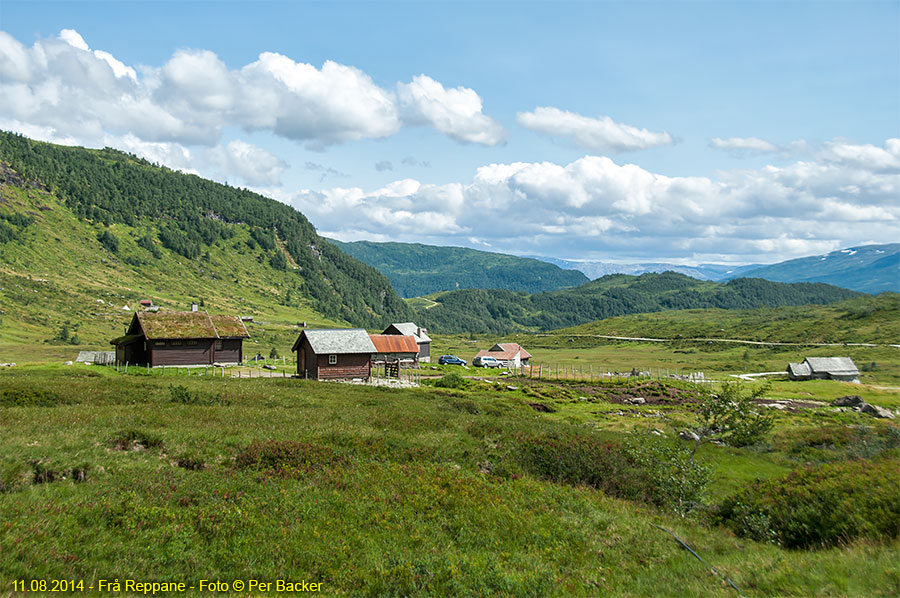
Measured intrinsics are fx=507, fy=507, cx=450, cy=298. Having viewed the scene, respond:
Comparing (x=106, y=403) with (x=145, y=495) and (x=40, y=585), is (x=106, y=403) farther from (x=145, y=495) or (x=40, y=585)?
(x=40, y=585)

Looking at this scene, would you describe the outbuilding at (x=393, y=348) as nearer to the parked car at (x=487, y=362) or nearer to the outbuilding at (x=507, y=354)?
the parked car at (x=487, y=362)

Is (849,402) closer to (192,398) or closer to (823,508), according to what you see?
(823,508)

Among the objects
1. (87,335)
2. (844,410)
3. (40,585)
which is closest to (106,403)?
(40,585)

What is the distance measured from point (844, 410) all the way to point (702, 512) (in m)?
57.5

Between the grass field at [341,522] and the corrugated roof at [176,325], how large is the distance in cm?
4630

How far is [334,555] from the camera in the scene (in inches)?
428

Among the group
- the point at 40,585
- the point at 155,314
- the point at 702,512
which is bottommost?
the point at 702,512

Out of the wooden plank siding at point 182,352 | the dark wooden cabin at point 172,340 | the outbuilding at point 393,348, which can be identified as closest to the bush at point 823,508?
the dark wooden cabin at point 172,340

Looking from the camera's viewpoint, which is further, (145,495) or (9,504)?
(145,495)

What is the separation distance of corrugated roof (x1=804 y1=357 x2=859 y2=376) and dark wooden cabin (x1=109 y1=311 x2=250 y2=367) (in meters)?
100

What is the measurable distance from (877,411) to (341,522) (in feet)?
228

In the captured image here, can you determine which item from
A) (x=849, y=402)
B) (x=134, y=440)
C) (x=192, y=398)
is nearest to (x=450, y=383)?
(x=192, y=398)

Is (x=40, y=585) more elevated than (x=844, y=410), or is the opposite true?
(x=40, y=585)

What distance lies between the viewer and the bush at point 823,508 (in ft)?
42.3
